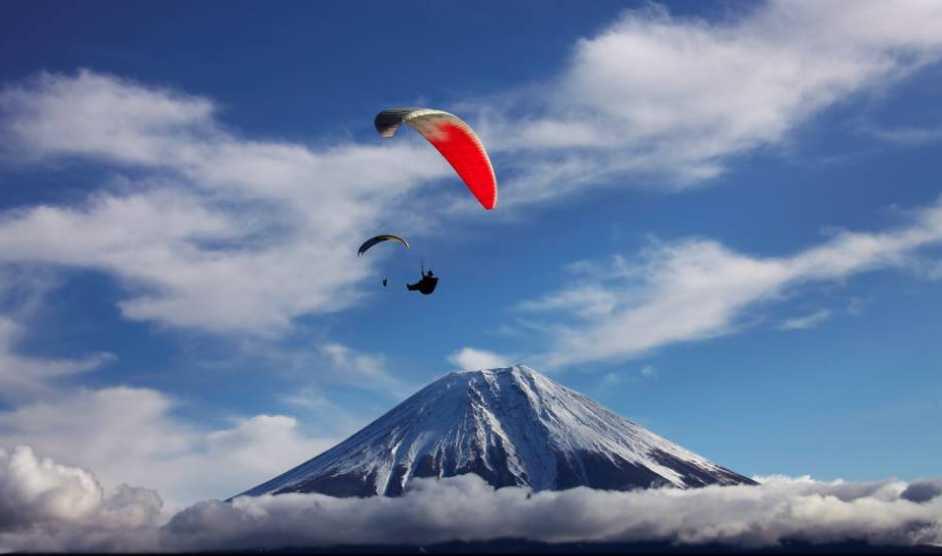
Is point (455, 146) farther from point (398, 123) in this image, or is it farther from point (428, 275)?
point (428, 275)

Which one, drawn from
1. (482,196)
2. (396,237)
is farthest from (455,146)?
(396,237)

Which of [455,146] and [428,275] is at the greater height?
[455,146]

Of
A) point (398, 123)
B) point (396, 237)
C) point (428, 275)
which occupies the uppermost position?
point (398, 123)

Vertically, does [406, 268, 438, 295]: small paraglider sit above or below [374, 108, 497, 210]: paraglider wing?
below

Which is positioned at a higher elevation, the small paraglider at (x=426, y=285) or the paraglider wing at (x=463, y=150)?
the paraglider wing at (x=463, y=150)

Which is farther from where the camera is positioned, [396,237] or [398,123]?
[396,237]

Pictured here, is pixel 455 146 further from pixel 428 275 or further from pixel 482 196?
pixel 428 275

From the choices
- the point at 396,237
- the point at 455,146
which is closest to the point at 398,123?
the point at 455,146
